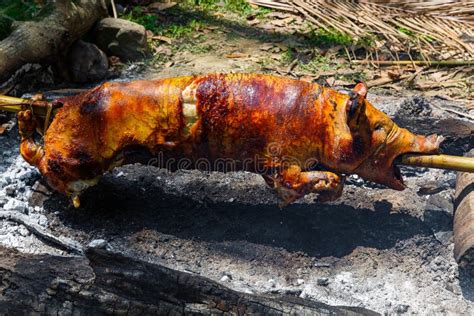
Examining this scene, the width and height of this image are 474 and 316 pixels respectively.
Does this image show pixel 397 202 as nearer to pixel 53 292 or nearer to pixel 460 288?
pixel 460 288

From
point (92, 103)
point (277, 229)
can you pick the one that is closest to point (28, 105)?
point (92, 103)

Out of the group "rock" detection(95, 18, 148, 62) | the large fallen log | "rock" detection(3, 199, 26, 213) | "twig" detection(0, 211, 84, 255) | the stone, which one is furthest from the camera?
"rock" detection(95, 18, 148, 62)

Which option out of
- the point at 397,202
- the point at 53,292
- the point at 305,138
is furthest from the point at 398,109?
the point at 53,292

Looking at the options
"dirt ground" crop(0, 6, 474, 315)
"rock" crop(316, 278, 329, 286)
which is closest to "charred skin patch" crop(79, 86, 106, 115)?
"dirt ground" crop(0, 6, 474, 315)

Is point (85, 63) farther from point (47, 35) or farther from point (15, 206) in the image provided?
point (15, 206)

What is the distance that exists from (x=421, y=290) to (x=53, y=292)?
8.28 ft

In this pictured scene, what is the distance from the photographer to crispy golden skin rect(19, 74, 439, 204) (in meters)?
4.00

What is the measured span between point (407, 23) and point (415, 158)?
12.4 feet

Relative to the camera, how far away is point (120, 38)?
7.56 m

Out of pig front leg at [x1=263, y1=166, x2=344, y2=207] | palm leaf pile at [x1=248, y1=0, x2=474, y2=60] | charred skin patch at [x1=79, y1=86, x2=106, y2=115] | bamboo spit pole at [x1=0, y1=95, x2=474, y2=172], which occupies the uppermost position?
charred skin patch at [x1=79, y1=86, x2=106, y2=115]

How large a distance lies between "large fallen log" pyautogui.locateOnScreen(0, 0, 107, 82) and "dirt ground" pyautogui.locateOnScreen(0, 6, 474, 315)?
1154 mm

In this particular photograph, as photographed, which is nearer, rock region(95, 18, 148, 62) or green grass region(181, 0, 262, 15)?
rock region(95, 18, 148, 62)

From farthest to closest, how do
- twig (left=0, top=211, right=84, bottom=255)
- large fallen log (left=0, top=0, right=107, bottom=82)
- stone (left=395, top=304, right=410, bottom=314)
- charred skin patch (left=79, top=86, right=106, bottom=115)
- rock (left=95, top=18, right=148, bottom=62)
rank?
rock (left=95, top=18, right=148, bottom=62)
large fallen log (left=0, top=0, right=107, bottom=82)
twig (left=0, top=211, right=84, bottom=255)
charred skin patch (left=79, top=86, right=106, bottom=115)
stone (left=395, top=304, right=410, bottom=314)

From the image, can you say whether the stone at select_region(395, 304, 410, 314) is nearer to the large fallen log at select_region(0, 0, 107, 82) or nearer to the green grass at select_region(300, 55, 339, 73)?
the green grass at select_region(300, 55, 339, 73)
